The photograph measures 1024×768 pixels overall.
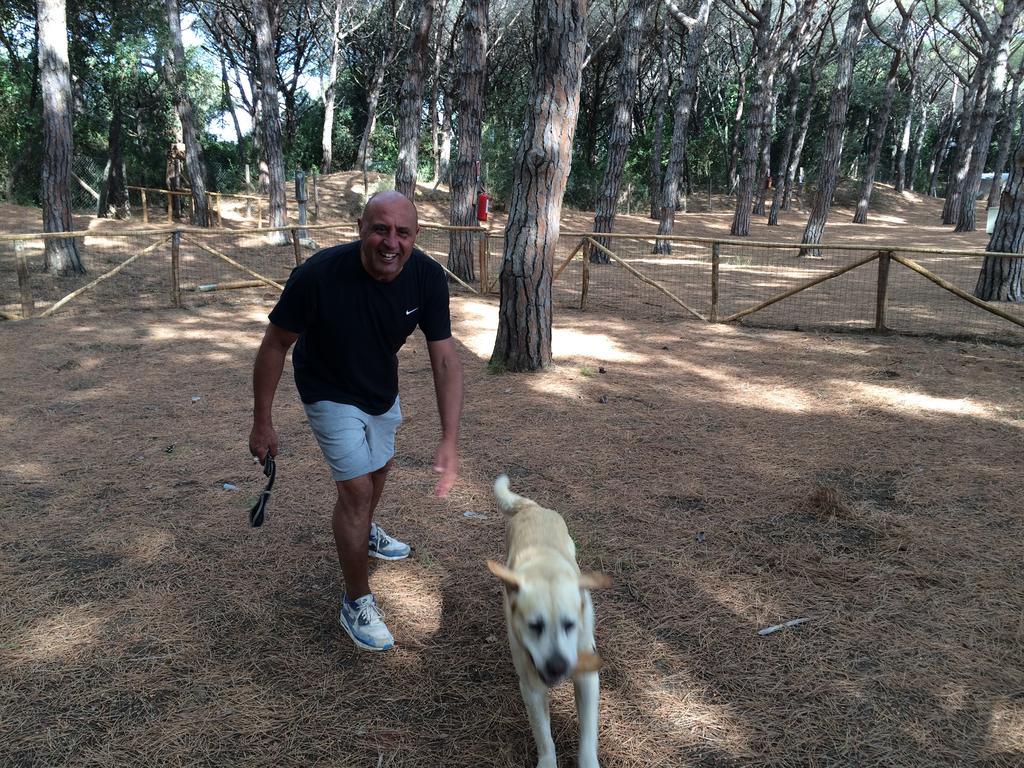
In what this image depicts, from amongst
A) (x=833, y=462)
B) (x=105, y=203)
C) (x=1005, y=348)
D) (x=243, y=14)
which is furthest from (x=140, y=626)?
(x=243, y=14)

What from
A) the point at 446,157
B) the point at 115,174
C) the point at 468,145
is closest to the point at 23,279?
the point at 468,145

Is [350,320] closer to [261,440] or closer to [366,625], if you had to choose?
[261,440]

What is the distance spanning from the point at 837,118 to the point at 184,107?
17.9 m

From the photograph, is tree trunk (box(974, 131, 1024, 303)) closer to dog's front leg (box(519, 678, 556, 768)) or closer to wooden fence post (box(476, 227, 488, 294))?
wooden fence post (box(476, 227, 488, 294))

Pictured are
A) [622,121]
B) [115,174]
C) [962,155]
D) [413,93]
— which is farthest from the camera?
[962,155]

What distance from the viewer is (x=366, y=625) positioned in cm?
307

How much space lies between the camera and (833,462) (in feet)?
16.5

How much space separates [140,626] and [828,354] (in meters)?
7.41

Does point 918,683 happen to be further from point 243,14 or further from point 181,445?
point 243,14

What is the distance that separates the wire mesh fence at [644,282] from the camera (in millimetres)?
9641

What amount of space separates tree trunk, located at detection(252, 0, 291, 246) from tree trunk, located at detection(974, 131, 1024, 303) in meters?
14.3

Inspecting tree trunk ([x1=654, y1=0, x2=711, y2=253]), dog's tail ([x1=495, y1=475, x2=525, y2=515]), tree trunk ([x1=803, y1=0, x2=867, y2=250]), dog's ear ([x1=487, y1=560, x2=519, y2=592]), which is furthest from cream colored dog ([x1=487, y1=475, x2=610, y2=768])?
tree trunk ([x1=803, y1=0, x2=867, y2=250])

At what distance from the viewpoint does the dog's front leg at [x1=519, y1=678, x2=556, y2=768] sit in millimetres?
2295

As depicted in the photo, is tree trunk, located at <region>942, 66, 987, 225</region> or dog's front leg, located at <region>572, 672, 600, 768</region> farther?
tree trunk, located at <region>942, 66, 987, 225</region>
